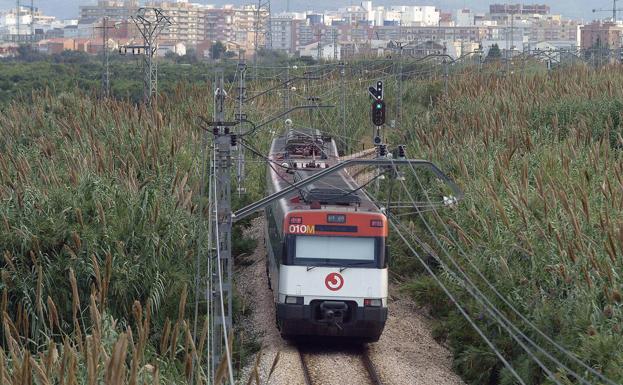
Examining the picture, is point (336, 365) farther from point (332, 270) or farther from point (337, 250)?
point (337, 250)

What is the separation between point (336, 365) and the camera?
673 inches

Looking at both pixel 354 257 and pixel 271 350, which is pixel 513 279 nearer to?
pixel 354 257

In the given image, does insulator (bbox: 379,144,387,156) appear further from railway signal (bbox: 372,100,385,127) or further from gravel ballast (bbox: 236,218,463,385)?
railway signal (bbox: 372,100,385,127)

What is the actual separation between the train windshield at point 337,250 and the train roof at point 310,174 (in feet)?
1.61

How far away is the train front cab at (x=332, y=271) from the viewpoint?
1691 centimetres

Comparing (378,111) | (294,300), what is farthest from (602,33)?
(294,300)

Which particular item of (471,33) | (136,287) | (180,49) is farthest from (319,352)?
(471,33)

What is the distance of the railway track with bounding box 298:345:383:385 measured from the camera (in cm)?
1630

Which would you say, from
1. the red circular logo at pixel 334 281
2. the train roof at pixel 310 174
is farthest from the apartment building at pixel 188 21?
the red circular logo at pixel 334 281

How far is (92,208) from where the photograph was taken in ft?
62.6

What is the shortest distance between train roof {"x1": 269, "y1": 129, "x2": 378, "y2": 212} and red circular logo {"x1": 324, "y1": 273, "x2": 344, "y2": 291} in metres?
Result: 1.04

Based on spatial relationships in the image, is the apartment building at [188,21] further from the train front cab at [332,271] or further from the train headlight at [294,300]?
the train headlight at [294,300]

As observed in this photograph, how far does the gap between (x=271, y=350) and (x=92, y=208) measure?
4056mm

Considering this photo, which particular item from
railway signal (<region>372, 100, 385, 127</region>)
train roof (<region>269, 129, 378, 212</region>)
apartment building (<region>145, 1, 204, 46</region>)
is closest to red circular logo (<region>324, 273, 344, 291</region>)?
train roof (<region>269, 129, 378, 212</region>)
